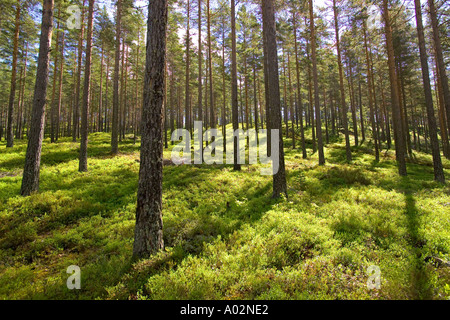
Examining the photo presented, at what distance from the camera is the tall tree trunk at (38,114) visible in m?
8.23

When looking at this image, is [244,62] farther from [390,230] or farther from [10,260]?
[10,260]

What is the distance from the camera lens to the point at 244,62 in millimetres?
25516

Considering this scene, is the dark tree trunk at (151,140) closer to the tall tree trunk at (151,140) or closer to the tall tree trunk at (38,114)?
the tall tree trunk at (151,140)

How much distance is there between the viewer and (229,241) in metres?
5.47

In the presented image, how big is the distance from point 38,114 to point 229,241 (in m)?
9.75

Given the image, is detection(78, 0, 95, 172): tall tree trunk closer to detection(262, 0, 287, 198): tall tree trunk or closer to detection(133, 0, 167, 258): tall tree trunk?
detection(133, 0, 167, 258): tall tree trunk

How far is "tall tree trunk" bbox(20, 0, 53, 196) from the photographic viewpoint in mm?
8234

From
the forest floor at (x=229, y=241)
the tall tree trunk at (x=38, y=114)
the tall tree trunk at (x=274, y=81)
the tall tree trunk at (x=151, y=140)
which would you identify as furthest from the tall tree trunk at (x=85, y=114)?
the tall tree trunk at (x=274, y=81)

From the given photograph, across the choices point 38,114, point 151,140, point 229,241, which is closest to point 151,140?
point 151,140

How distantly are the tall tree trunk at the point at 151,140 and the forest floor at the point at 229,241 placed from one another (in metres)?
0.61

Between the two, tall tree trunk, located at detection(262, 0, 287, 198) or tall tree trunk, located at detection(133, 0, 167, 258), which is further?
tall tree trunk, located at detection(262, 0, 287, 198)

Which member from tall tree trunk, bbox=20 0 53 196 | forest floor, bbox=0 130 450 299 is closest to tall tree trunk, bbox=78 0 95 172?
forest floor, bbox=0 130 450 299

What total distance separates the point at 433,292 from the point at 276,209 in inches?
177

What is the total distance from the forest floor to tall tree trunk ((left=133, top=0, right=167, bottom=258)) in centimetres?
61
